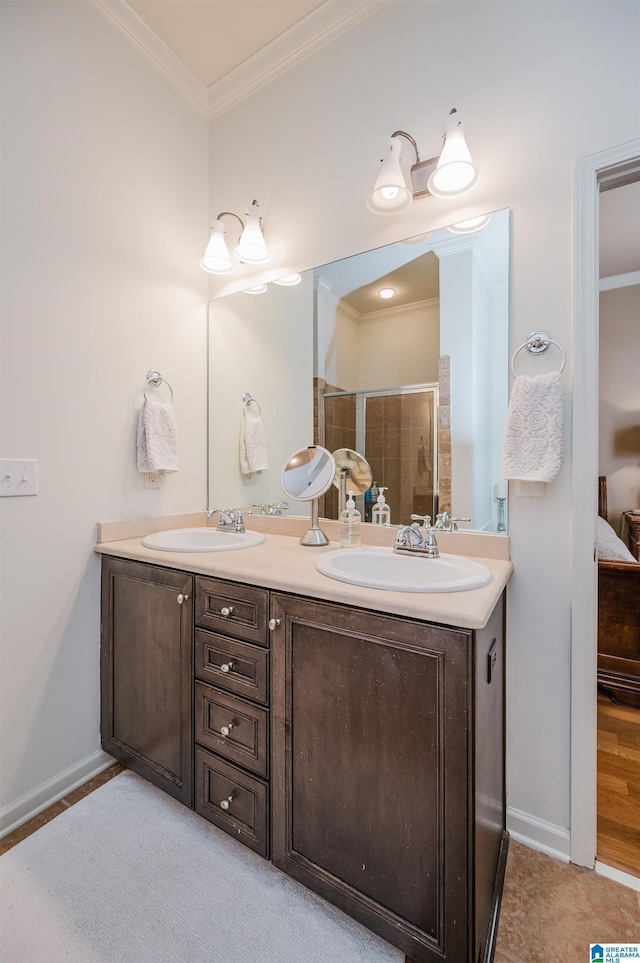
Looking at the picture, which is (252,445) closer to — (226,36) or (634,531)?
(226,36)

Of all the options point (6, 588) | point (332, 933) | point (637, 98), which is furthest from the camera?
point (6, 588)

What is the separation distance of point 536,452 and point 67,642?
170 cm

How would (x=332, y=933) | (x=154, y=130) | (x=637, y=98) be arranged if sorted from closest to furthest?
1. (x=332, y=933)
2. (x=637, y=98)
3. (x=154, y=130)

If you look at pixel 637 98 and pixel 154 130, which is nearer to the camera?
pixel 637 98

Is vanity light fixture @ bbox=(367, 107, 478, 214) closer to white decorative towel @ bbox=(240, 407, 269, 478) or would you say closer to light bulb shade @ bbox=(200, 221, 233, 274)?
light bulb shade @ bbox=(200, 221, 233, 274)

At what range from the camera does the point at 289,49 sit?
1762mm

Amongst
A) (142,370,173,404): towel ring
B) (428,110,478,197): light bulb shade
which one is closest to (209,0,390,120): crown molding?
(428,110,478,197): light bulb shade

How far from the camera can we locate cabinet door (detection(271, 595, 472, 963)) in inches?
34.6

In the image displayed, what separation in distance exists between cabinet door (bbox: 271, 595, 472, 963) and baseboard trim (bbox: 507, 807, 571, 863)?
0.55 meters

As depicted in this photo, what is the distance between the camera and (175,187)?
75.5 inches

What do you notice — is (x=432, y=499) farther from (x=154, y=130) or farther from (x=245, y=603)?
(x=154, y=130)

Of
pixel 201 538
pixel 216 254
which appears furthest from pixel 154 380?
pixel 201 538

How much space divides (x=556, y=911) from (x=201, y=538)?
160 cm

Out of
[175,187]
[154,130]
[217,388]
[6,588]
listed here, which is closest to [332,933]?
[6,588]
